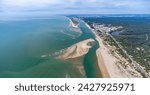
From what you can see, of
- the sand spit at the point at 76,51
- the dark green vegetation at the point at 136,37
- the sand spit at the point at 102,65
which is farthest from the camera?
the dark green vegetation at the point at 136,37

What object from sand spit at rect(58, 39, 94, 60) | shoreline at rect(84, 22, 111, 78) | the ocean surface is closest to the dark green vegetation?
Result: shoreline at rect(84, 22, 111, 78)

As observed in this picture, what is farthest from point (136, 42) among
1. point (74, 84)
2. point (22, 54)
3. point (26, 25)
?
point (74, 84)

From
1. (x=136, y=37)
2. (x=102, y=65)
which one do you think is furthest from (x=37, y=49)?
(x=136, y=37)

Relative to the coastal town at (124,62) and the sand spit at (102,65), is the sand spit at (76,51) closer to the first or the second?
the sand spit at (102,65)

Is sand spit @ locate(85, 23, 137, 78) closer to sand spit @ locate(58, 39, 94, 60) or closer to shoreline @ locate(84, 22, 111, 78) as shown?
shoreline @ locate(84, 22, 111, 78)

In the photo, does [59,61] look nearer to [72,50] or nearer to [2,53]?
[72,50]

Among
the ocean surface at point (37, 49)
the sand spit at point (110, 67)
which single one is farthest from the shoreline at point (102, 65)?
the ocean surface at point (37, 49)
